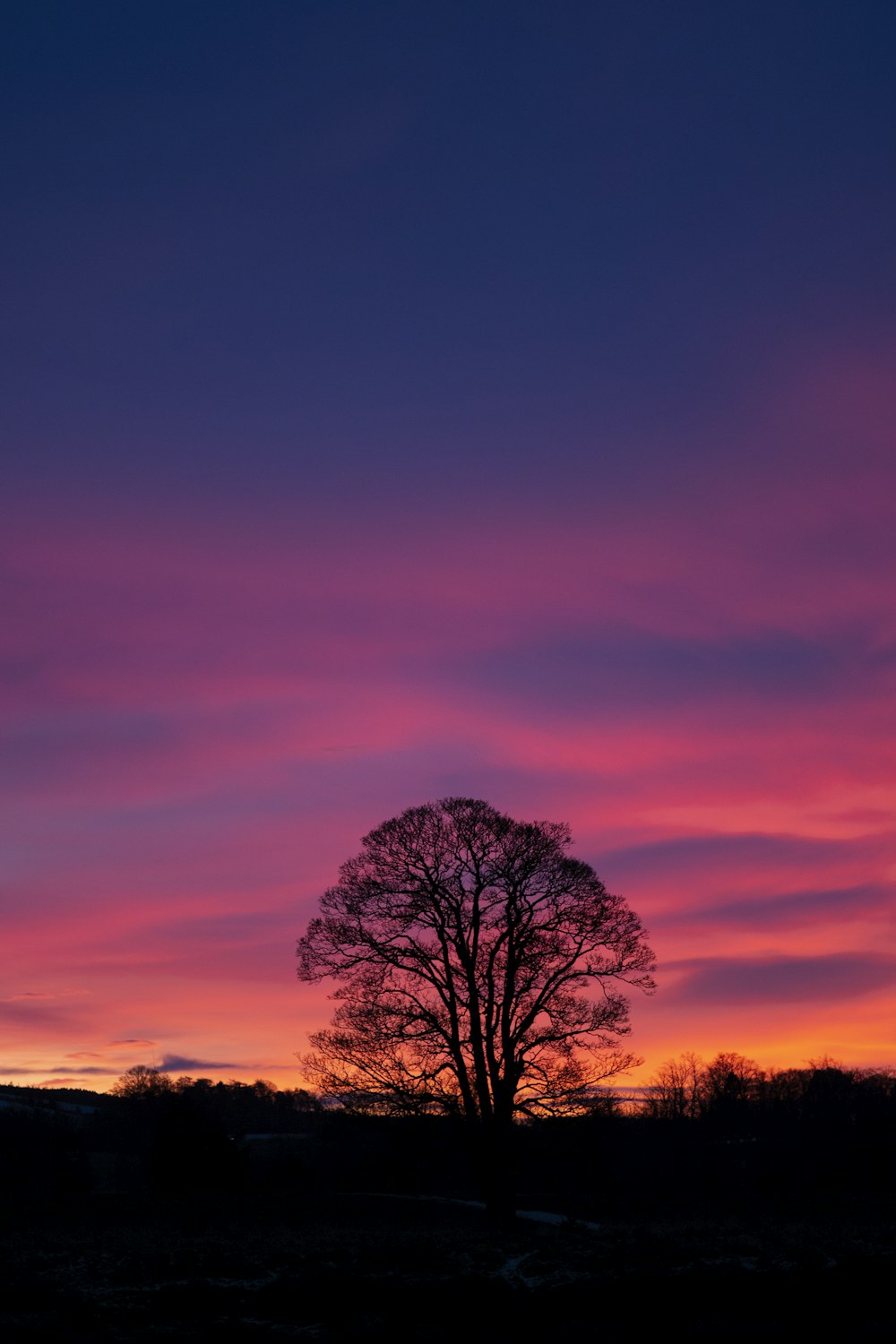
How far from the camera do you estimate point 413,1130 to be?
26.3m

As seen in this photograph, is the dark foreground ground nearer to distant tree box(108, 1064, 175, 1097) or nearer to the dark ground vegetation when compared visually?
the dark ground vegetation

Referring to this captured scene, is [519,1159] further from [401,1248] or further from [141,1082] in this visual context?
[141,1082]

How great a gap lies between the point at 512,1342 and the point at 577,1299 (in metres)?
2.24

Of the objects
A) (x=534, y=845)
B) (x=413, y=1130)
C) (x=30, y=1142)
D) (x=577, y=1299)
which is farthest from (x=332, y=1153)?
(x=577, y=1299)

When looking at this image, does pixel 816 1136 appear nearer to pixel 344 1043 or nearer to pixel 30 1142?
pixel 30 1142

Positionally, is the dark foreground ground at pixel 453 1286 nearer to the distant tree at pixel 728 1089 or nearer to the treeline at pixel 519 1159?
the treeline at pixel 519 1159

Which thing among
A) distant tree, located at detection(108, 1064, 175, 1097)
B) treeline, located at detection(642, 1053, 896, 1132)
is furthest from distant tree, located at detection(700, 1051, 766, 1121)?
distant tree, located at detection(108, 1064, 175, 1097)

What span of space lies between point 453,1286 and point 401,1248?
295cm

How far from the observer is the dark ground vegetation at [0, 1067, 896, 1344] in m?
16.8

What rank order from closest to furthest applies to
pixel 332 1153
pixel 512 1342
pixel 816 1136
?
pixel 512 1342, pixel 332 1153, pixel 816 1136

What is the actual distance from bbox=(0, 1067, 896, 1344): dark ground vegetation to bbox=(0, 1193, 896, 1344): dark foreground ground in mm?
54

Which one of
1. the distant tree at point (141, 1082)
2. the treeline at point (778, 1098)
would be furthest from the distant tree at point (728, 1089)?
the distant tree at point (141, 1082)

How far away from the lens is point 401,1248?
20.9m

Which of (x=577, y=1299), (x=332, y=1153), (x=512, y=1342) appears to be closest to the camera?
(x=512, y=1342)
